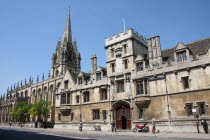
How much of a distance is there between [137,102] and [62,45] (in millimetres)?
63413

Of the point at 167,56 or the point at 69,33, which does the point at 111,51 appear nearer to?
the point at 167,56

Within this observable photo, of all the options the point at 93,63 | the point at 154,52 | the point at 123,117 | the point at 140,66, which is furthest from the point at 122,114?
the point at 93,63

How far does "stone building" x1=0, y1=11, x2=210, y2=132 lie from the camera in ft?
72.7

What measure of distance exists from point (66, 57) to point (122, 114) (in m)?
53.7

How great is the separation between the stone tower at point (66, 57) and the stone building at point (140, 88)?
124 ft

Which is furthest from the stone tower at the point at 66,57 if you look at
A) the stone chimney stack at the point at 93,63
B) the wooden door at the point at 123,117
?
the wooden door at the point at 123,117

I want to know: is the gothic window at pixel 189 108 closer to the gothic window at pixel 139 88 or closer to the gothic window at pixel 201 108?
the gothic window at pixel 201 108

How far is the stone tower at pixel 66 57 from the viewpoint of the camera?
250 ft

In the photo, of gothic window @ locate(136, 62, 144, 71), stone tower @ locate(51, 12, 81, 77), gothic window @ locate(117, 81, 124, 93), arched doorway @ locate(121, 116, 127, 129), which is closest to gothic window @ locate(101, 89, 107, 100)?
gothic window @ locate(117, 81, 124, 93)

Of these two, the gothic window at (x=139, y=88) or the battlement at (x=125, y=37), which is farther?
the battlement at (x=125, y=37)

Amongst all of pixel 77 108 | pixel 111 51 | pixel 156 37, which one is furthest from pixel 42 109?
pixel 156 37

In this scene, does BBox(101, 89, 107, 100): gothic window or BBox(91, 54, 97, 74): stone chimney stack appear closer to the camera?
BBox(101, 89, 107, 100): gothic window

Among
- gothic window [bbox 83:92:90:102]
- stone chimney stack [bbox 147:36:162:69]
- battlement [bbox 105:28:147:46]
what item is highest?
battlement [bbox 105:28:147:46]

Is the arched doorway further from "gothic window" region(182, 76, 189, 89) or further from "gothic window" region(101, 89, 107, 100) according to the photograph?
"gothic window" region(182, 76, 189, 89)
